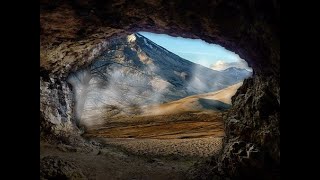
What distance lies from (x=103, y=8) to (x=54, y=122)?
7.71m

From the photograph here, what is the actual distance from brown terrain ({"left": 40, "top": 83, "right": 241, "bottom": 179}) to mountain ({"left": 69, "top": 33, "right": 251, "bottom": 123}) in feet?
4.43

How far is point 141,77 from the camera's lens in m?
25.2

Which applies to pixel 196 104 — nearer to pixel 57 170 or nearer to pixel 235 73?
pixel 235 73

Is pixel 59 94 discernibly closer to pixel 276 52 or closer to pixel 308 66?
pixel 276 52

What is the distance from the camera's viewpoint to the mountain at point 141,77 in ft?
75.8

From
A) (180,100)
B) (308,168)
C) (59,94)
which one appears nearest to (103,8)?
(308,168)

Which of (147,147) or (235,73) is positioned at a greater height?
(235,73)

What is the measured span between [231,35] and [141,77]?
57.9ft

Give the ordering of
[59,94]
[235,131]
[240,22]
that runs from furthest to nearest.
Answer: [59,94] → [235,131] → [240,22]

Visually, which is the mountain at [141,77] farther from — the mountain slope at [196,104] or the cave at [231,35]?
the cave at [231,35]

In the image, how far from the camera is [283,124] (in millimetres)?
2428

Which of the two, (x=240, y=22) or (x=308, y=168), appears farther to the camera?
(x=240, y=22)

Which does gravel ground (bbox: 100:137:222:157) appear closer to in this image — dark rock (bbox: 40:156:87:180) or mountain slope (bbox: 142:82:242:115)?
mountain slope (bbox: 142:82:242:115)

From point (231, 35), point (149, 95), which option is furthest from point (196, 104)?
point (231, 35)
